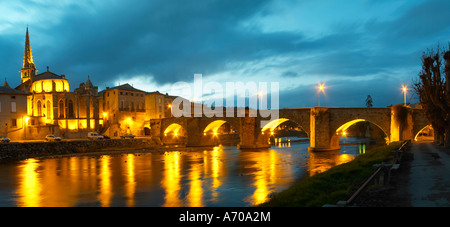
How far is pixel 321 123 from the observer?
44.2 meters

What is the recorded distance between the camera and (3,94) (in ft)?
179

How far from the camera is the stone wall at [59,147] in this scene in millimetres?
41562

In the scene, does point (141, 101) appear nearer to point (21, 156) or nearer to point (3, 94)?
point (3, 94)

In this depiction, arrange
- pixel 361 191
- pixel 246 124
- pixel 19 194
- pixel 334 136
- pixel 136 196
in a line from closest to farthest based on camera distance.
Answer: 1. pixel 361 191
2. pixel 136 196
3. pixel 19 194
4. pixel 334 136
5. pixel 246 124

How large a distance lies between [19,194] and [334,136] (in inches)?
1495

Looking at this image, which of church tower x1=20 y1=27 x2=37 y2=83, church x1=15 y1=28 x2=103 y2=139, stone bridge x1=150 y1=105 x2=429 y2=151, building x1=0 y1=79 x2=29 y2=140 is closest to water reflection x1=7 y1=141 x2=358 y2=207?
stone bridge x1=150 y1=105 x2=429 y2=151

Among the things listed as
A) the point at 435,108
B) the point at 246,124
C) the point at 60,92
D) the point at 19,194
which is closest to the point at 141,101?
the point at 60,92

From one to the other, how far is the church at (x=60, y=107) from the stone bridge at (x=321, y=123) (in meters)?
16.5

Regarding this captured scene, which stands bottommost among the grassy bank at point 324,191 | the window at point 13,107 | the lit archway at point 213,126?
the grassy bank at point 324,191

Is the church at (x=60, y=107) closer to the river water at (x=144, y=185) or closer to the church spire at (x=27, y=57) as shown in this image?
the church spire at (x=27, y=57)

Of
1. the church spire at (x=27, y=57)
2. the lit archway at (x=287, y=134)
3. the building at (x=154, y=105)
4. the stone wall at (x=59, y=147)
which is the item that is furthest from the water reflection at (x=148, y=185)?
the church spire at (x=27, y=57)

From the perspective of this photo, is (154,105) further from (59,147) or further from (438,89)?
(438,89)

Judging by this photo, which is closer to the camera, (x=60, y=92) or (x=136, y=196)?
(x=136, y=196)
